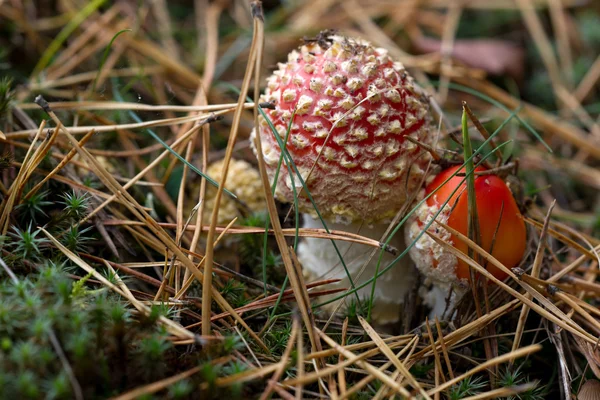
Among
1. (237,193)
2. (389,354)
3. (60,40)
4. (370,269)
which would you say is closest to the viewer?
(389,354)

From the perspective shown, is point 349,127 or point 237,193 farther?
point 237,193

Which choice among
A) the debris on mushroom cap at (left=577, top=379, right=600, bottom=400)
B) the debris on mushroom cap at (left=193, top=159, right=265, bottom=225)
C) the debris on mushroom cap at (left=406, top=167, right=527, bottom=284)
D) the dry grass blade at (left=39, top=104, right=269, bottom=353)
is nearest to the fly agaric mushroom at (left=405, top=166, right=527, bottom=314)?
the debris on mushroom cap at (left=406, top=167, right=527, bottom=284)

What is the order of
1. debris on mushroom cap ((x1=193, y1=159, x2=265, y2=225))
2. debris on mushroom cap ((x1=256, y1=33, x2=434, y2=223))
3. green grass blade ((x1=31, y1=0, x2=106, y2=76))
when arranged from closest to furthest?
debris on mushroom cap ((x1=256, y1=33, x2=434, y2=223)), debris on mushroom cap ((x1=193, y1=159, x2=265, y2=225)), green grass blade ((x1=31, y1=0, x2=106, y2=76))

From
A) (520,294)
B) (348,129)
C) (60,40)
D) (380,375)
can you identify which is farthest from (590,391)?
(60,40)

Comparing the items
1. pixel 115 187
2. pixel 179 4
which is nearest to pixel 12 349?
pixel 115 187

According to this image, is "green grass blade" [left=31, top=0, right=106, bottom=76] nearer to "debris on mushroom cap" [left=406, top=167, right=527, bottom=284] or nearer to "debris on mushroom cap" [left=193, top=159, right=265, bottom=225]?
"debris on mushroom cap" [left=193, top=159, right=265, bottom=225]

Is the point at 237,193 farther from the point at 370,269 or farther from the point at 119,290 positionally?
the point at 119,290

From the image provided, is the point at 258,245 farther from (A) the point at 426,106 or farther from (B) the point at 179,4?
(B) the point at 179,4
